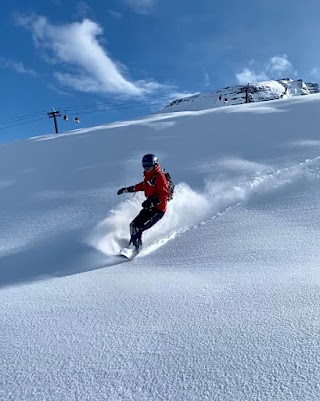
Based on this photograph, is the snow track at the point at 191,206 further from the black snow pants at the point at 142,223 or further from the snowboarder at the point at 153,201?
the snowboarder at the point at 153,201

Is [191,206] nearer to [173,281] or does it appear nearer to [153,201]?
[153,201]

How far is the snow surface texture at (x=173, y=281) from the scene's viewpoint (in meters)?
1.96

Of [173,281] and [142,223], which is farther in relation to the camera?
[142,223]

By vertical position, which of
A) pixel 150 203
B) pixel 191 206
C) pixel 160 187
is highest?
pixel 160 187

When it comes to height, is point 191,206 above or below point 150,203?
below

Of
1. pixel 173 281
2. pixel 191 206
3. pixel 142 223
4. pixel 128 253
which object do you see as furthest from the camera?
pixel 191 206

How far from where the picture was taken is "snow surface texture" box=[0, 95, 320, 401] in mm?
1964

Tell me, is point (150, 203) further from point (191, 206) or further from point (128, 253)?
point (191, 206)

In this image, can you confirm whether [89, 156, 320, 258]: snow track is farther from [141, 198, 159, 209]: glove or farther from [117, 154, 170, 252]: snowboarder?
[141, 198, 159, 209]: glove

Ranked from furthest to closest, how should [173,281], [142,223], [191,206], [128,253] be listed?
1. [191,206]
2. [142,223]
3. [128,253]
4. [173,281]

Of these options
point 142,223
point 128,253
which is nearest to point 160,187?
point 142,223

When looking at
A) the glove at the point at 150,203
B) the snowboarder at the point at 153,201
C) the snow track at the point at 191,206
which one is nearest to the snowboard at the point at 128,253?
the snow track at the point at 191,206

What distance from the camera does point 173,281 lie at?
3.64m

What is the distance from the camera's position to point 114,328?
2605mm
